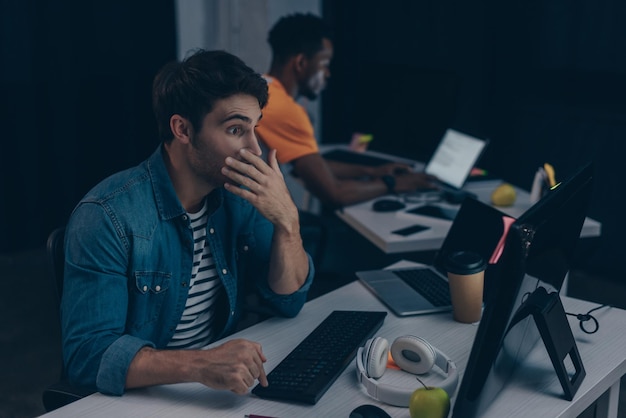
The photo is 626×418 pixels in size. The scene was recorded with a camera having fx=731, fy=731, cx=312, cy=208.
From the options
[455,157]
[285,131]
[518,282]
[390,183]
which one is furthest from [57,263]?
[455,157]

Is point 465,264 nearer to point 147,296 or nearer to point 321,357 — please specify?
point 321,357

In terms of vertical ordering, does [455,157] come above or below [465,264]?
below

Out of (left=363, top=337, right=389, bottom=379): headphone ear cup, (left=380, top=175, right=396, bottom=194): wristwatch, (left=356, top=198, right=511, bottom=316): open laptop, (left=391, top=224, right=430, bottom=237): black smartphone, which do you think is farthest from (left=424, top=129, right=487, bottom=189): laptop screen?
(left=363, top=337, right=389, bottom=379): headphone ear cup

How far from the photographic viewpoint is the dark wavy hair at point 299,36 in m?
3.20

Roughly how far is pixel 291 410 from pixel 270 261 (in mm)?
517

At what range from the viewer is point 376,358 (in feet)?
4.75

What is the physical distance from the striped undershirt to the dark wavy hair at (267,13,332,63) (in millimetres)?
1549

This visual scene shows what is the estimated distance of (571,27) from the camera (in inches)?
163

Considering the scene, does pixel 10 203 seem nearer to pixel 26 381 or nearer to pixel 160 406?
pixel 26 381

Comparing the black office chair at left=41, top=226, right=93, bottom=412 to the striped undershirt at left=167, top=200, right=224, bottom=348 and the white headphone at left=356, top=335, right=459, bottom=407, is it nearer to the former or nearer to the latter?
the striped undershirt at left=167, top=200, right=224, bottom=348

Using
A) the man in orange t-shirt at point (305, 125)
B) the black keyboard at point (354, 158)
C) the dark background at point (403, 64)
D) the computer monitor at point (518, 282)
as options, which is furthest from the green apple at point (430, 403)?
the dark background at point (403, 64)

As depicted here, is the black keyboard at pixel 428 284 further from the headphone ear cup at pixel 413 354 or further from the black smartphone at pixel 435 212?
the black smartphone at pixel 435 212

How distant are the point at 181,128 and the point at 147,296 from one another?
1.33ft

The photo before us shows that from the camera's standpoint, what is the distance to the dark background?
4.11m
